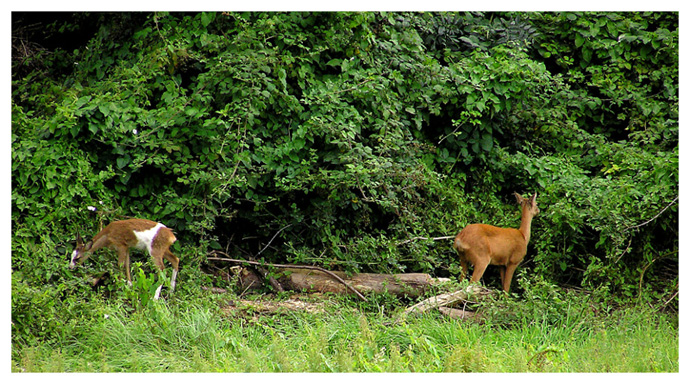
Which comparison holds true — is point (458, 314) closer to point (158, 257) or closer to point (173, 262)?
point (173, 262)

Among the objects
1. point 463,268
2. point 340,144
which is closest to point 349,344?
point 463,268

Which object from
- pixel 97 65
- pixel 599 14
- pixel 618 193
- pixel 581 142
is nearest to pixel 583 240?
pixel 618 193

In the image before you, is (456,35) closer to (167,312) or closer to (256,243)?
(256,243)

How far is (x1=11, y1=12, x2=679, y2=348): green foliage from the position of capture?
6613 mm

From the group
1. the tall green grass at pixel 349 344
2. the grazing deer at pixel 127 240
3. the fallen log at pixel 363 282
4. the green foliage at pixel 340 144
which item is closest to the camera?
the tall green grass at pixel 349 344

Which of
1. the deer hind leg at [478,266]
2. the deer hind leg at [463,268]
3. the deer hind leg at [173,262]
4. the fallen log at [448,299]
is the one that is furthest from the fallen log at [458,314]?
the deer hind leg at [173,262]

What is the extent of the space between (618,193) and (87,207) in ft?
16.9

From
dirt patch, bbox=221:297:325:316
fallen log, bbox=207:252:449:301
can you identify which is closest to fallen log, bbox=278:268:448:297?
fallen log, bbox=207:252:449:301

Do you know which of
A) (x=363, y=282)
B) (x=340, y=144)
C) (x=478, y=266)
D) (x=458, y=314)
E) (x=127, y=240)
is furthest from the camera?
(x=340, y=144)

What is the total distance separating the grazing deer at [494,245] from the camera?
6.51m

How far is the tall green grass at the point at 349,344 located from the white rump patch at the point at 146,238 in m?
0.54

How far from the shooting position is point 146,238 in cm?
591

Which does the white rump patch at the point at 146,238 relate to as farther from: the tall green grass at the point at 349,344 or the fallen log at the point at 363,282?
the fallen log at the point at 363,282

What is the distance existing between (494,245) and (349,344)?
6.53ft
